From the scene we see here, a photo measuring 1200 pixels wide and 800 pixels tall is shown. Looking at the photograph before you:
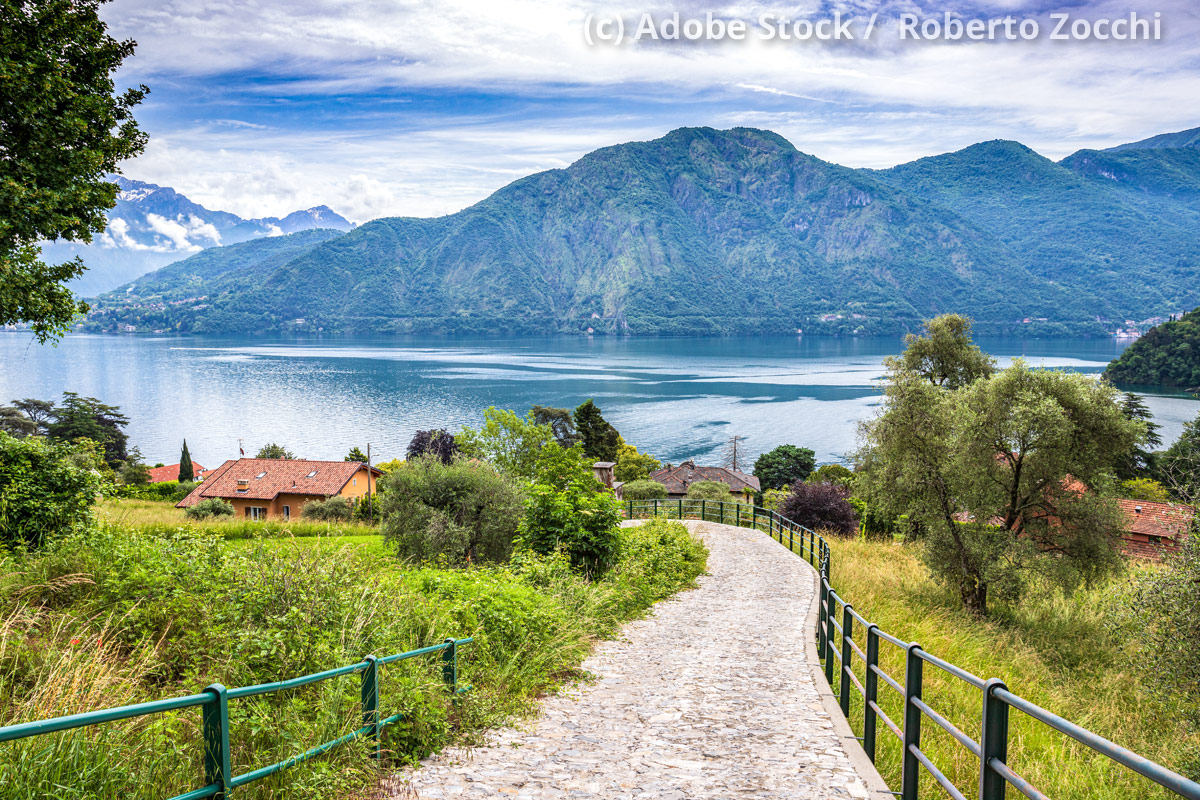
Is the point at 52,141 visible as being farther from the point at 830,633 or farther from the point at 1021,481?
the point at 1021,481

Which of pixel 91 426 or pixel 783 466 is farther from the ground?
pixel 91 426

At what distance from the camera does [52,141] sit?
1098cm

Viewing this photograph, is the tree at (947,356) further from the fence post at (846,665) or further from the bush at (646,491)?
the fence post at (846,665)

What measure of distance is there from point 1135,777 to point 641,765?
18.8ft

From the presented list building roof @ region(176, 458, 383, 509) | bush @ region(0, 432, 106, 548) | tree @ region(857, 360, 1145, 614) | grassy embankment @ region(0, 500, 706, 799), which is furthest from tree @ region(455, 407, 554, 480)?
grassy embankment @ region(0, 500, 706, 799)

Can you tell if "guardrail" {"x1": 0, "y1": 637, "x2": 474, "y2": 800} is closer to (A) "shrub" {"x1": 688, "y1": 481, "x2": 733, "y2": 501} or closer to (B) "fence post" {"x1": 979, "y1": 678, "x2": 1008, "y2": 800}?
(B) "fence post" {"x1": 979, "y1": 678, "x2": 1008, "y2": 800}

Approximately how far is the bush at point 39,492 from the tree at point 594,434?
54.8 m

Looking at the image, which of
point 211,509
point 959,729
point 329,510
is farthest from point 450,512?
point 211,509

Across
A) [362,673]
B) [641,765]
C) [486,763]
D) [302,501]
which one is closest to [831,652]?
[641,765]

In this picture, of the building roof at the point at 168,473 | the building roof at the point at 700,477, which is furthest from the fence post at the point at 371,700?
the building roof at the point at 168,473

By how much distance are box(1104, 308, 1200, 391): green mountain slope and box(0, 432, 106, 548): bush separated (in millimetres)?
122631

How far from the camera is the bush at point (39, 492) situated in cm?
955

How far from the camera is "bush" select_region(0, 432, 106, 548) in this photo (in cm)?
955

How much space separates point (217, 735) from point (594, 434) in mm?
63087
